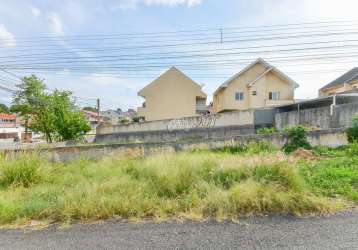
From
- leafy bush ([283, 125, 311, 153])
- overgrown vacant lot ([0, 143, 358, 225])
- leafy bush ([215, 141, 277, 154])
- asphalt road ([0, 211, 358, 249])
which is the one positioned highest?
leafy bush ([283, 125, 311, 153])

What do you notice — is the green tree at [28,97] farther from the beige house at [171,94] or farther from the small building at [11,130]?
the small building at [11,130]

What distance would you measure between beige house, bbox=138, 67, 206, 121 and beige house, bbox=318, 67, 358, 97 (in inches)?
614

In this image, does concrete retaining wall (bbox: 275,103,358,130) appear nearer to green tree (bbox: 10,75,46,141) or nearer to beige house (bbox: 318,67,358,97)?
beige house (bbox: 318,67,358,97)

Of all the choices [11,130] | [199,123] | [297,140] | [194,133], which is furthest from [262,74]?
[11,130]

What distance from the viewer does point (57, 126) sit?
76.3ft

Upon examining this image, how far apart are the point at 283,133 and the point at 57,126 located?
22.0 metres

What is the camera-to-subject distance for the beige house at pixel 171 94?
26.2m

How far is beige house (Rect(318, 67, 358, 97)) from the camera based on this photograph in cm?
2467

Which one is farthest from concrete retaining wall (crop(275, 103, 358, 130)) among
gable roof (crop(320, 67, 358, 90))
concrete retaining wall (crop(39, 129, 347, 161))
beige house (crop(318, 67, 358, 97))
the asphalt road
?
gable roof (crop(320, 67, 358, 90))

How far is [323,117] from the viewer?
36.4 ft

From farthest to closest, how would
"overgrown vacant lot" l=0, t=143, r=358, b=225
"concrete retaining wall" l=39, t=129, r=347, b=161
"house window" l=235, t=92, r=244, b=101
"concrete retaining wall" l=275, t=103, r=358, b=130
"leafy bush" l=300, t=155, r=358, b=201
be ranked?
1. "house window" l=235, t=92, r=244, b=101
2. "concrete retaining wall" l=275, t=103, r=358, b=130
3. "concrete retaining wall" l=39, t=129, r=347, b=161
4. "leafy bush" l=300, t=155, r=358, b=201
5. "overgrown vacant lot" l=0, t=143, r=358, b=225

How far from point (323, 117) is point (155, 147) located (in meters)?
8.45

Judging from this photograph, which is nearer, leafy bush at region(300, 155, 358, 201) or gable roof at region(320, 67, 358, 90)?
leafy bush at region(300, 155, 358, 201)

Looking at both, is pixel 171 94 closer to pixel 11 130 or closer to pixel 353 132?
pixel 353 132
